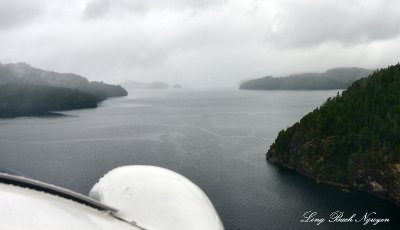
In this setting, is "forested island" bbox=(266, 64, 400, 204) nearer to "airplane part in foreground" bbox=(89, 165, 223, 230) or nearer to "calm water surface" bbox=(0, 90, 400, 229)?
"calm water surface" bbox=(0, 90, 400, 229)

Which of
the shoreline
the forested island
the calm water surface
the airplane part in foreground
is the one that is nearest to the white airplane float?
the airplane part in foreground

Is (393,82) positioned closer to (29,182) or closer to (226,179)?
(226,179)

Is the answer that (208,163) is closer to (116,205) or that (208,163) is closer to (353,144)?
(353,144)

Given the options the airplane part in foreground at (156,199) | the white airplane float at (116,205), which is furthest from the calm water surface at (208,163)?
the white airplane float at (116,205)

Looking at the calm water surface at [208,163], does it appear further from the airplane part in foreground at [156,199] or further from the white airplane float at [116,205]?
the white airplane float at [116,205]

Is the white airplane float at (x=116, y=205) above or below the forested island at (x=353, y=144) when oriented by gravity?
above

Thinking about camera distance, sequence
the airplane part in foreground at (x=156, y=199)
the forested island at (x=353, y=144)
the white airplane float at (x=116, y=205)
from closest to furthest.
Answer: the white airplane float at (x=116, y=205), the airplane part in foreground at (x=156, y=199), the forested island at (x=353, y=144)
